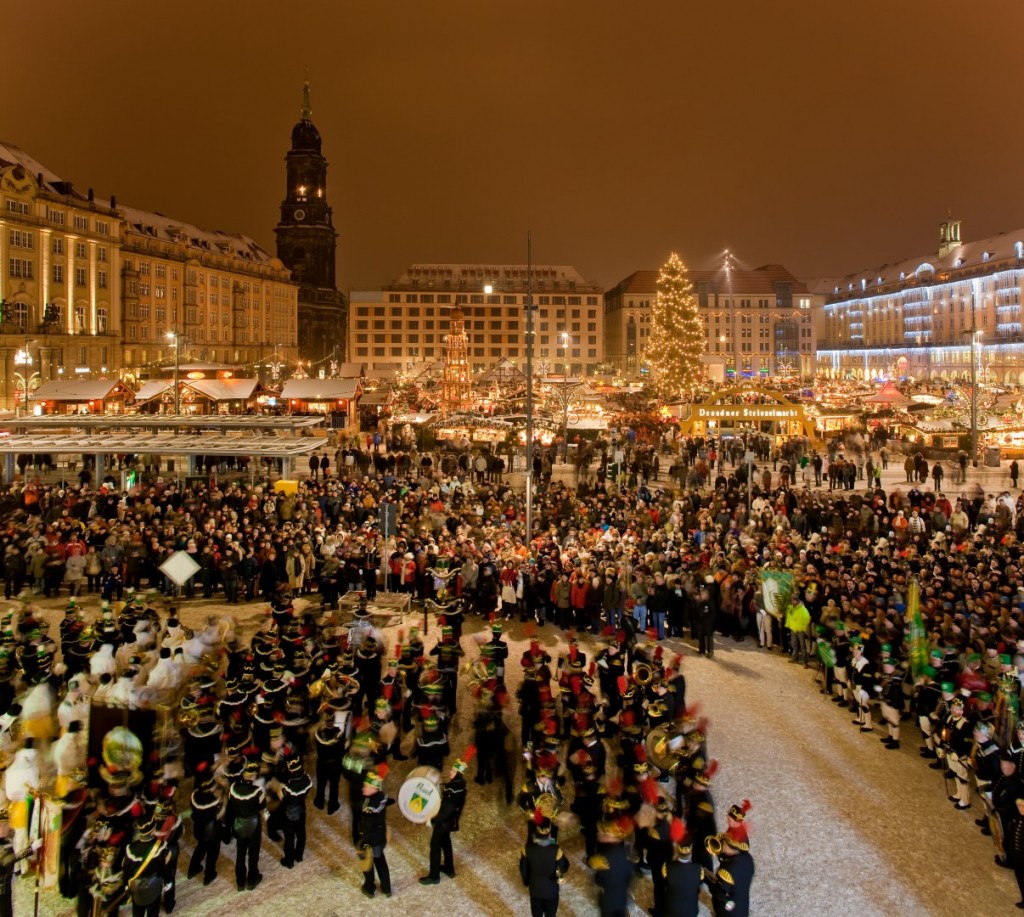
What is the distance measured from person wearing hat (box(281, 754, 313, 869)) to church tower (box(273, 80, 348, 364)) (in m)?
97.8

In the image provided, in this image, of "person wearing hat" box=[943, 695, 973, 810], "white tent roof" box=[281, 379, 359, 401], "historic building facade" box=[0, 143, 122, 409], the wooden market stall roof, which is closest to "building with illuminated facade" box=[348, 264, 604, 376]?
"historic building facade" box=[0, 143, 122, 409]

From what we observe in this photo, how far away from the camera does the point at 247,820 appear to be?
24.9 ft

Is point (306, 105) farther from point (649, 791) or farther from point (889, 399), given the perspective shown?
point (649, 791)

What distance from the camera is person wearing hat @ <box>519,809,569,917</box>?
6.95 metres

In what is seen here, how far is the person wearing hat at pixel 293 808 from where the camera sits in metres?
7.85

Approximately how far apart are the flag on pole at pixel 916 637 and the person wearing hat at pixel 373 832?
7.37 meters

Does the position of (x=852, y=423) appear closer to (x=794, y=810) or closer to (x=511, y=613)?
(x=511, y=613)

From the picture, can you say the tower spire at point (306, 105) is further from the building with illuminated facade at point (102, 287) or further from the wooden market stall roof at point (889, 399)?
the wooden market stall roof at point (889, 399)

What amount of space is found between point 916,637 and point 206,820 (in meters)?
9.04

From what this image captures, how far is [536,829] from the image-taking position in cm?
704

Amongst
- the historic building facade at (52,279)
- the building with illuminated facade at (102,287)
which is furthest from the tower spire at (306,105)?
the historic building facade at (52,279)

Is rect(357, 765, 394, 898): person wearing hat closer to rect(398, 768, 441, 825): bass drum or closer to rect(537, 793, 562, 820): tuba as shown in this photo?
rect(398, 768, 441, 825): bass drum

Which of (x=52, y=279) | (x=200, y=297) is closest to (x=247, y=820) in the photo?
(x=52, y=279)

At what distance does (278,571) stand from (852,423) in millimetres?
34519
